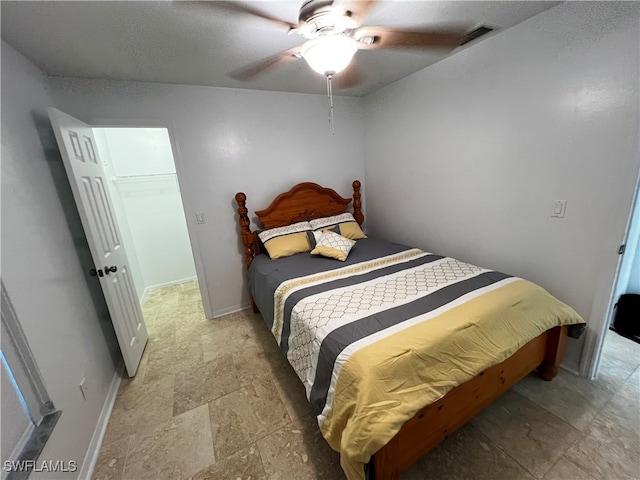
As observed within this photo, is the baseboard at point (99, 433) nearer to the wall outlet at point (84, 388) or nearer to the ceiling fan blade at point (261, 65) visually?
the wall outlet at point (84, 388)

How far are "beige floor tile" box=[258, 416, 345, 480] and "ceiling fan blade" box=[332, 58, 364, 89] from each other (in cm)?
263

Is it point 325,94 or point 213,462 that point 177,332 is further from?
point 325,94

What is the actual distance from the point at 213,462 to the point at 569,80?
3014 millimetres

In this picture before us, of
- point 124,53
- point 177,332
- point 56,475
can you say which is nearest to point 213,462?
point 56,475

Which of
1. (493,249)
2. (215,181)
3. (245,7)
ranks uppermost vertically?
(245,7)

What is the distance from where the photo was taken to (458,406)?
1314 mm

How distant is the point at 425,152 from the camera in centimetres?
254

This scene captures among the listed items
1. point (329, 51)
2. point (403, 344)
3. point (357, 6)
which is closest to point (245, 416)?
point (403, 344)

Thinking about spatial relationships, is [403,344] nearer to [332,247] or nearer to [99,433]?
[332,247]

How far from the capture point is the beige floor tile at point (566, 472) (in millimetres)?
1237

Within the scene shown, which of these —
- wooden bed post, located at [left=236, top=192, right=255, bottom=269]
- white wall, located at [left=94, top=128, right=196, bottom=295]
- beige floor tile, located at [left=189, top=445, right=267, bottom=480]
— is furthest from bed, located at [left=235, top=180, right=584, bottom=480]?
white wall, located at [left=94, top=128, right=196, bottom=295]

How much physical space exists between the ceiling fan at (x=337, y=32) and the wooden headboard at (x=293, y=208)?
4.48 ft

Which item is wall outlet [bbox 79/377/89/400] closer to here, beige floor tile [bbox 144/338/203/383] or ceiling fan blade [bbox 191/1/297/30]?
beige floor tile [bbox 144/338/203/383]

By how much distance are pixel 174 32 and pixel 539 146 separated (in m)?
2.41
